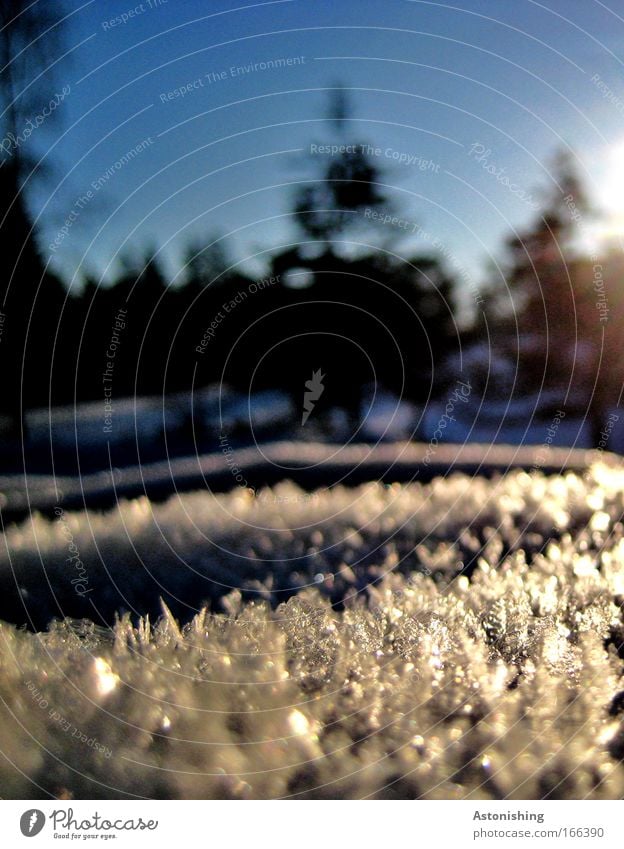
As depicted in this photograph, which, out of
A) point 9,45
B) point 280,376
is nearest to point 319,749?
point 280,376

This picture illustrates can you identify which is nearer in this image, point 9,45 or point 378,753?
point 378,753

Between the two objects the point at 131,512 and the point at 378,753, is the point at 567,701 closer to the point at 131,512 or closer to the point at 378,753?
the point at 378,753
